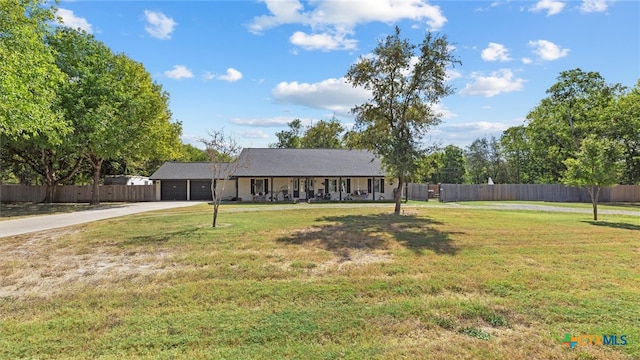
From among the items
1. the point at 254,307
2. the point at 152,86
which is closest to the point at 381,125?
the point at 254,307

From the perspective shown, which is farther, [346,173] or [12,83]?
[346,173]

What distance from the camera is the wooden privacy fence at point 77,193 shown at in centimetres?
3155

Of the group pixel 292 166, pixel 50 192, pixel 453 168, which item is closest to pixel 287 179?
pixel 292 166

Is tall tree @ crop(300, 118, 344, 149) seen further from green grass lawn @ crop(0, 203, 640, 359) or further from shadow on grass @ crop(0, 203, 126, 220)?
green grass lawn @ crop(0, 203, 640, 359)

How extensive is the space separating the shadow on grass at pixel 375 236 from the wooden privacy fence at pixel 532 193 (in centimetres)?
2085

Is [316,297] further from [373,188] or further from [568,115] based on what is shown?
[568,115]

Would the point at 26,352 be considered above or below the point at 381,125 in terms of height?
below

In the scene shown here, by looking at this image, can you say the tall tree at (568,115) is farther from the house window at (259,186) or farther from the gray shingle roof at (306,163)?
the house window at (259,186)

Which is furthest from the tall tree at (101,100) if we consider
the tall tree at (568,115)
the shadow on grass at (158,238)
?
the tall tree at (568,115)

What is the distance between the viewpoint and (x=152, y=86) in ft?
107

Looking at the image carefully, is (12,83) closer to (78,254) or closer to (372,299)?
(78,254)

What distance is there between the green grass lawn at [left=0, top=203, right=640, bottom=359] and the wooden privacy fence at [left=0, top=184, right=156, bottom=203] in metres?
23.5

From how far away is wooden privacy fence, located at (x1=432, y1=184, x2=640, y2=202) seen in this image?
32.4m

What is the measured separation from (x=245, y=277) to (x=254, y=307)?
4.86ft
